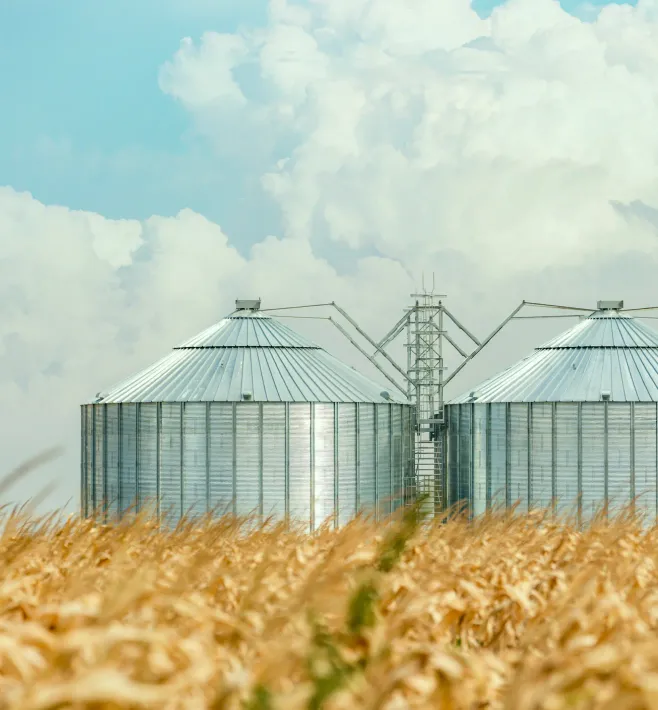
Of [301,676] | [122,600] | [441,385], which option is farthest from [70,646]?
[441,385]

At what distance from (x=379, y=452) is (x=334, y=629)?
101ft

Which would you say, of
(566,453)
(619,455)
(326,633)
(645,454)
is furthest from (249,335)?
(326,633)

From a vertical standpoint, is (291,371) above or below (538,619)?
above

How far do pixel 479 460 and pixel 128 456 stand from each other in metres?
12.1

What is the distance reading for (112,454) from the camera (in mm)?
38781

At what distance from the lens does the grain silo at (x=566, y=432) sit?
37406mm

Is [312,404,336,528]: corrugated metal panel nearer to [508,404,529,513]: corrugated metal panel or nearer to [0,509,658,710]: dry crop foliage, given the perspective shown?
[508,404,529,513]: corrugated metal panel

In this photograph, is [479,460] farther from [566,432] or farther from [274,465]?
[274,465]

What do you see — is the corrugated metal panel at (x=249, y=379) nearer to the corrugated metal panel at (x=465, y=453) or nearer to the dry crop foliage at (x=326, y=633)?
the corrugated metal panel at (x=465, y=453)

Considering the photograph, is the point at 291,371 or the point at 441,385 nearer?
the point at 291,371

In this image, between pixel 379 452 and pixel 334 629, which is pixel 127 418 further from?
pixel 334 629

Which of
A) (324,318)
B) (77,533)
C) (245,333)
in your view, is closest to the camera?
(77,533)

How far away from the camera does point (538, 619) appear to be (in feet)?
32.9

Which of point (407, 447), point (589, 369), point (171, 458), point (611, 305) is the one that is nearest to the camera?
point (171, 458)
